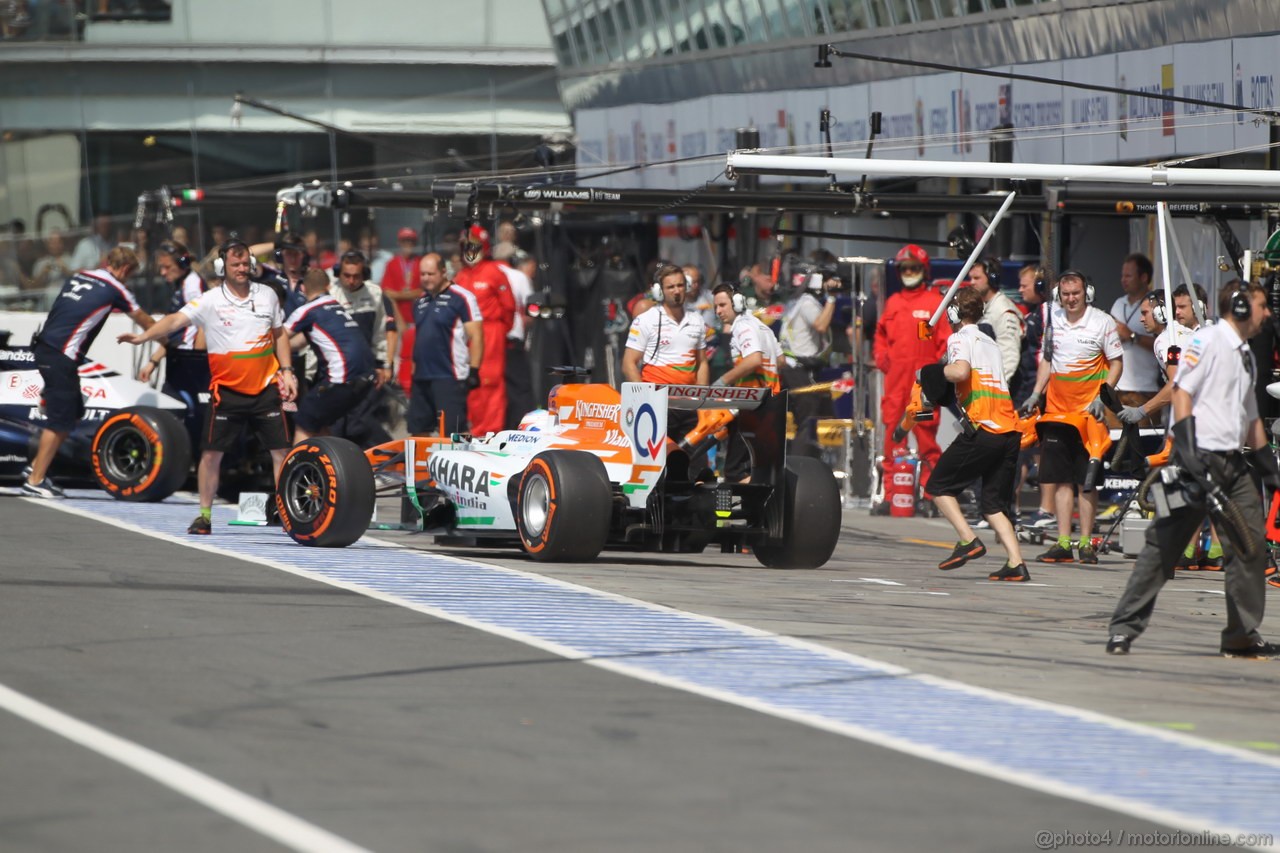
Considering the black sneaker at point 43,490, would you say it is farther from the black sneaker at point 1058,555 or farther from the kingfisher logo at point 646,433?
the black sneaker at point 1058,555

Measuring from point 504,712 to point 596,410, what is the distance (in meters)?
5.63

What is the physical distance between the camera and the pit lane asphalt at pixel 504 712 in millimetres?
6219

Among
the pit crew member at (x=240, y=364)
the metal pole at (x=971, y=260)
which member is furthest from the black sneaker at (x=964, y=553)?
the pit crew member at (x=240, y=364)

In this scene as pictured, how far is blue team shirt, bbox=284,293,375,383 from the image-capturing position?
1571cm

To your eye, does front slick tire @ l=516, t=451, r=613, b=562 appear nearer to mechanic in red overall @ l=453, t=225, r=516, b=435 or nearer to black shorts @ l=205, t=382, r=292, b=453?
black shorts @ l=205, t=382, r=292, b=453

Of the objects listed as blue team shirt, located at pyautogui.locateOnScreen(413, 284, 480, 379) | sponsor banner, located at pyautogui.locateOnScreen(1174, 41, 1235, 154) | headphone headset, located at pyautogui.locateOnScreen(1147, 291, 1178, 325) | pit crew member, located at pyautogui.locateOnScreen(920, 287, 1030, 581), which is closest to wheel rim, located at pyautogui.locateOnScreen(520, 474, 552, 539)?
pit crew member, located at pyautogui.locateOnScreen(920, 287, 1030, 581)

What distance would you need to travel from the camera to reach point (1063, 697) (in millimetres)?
8742

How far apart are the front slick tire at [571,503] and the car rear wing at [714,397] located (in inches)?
24.5

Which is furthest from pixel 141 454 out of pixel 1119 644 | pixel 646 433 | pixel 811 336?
pixel 1119 644

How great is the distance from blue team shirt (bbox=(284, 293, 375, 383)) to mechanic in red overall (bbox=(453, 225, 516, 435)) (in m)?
3.12

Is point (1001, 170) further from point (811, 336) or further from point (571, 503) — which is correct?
point (811, 336)

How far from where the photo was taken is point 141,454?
16.8 metres

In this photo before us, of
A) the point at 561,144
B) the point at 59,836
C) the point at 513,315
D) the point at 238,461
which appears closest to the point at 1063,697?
the point at 59,836

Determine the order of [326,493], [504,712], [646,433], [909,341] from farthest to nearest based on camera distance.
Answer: [909,341], [326,493], [646,433], [504,712]
